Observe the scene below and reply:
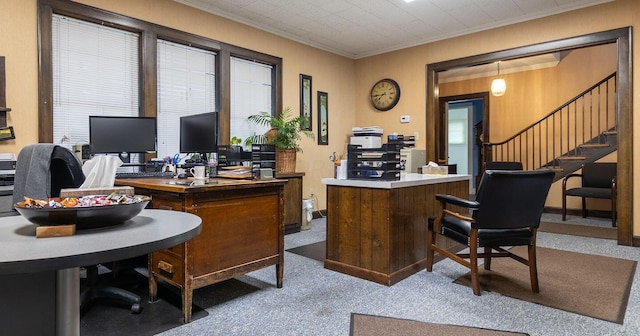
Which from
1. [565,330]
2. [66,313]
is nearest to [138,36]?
[66,313]

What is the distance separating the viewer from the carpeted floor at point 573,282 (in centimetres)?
237

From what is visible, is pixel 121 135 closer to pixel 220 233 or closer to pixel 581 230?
pixel 220 233

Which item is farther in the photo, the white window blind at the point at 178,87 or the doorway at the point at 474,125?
the doorway at the point at 474,125

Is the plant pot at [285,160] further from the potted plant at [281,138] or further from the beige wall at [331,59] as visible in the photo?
the beige wall at [331,59]

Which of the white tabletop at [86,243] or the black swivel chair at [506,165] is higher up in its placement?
the black swivel chair at [506,165]

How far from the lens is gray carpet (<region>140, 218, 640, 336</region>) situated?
2.07 meters

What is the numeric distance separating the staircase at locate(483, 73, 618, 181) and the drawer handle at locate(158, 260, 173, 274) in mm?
5726

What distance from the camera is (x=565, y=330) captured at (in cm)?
204

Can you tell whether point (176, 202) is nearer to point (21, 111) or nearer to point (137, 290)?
point (137, 290)

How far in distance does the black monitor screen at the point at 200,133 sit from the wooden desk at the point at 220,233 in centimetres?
85

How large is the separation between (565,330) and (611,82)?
212 inches

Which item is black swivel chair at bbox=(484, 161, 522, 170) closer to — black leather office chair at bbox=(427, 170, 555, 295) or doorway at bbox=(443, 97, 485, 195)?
doorway at bbox=(443, 97, 485, 195)

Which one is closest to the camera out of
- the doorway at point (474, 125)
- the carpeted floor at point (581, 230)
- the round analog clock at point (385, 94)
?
the carpeted floor at point (581, 230)

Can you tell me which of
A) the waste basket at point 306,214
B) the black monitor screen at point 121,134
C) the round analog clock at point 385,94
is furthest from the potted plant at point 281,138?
the round analog clock at point 385,94
